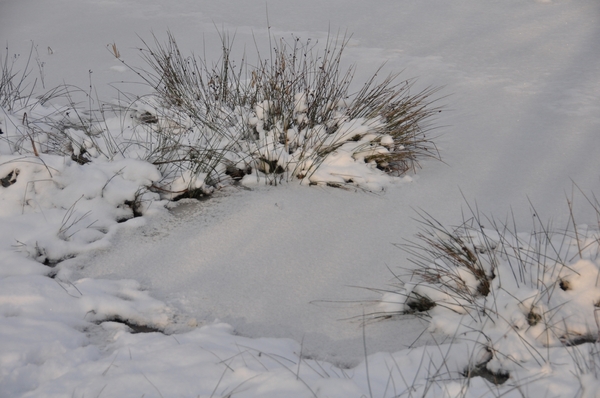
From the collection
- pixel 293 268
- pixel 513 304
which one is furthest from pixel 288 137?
pixel 513 304

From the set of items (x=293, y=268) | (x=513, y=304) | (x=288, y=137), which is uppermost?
(x=288, y=137)

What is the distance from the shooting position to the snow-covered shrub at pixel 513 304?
5.68 ft

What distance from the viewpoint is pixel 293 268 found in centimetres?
235

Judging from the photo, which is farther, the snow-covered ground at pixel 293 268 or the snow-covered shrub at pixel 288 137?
the snow-covered shrub at pixel 288 137

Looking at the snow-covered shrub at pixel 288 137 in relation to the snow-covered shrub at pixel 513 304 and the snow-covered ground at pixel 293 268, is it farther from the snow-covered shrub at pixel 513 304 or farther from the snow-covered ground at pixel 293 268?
the snow-covered shrub at pixel 513 304

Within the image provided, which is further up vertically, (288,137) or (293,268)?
(288,137)

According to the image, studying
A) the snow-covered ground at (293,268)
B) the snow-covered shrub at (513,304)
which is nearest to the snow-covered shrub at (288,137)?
the snow-covered ground at (293,268)

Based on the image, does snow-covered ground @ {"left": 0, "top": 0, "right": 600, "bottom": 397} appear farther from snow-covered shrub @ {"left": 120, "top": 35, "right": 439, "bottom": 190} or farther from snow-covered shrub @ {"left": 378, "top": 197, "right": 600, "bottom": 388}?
snow-covered shrub @ {"left": 120, "top": 35, "right": 439, "bottom": 190}

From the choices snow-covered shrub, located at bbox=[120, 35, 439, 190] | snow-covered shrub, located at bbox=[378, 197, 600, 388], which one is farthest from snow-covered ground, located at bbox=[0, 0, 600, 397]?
snow-covered shrub, located at bbox=[120, 35, 439, 190]

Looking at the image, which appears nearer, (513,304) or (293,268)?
(513,304)

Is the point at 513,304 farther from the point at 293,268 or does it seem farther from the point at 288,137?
the point at 288,137

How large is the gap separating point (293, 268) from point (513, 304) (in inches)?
34.2

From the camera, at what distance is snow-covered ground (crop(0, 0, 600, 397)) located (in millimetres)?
1684

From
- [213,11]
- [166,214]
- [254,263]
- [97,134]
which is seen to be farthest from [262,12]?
[254,263]
